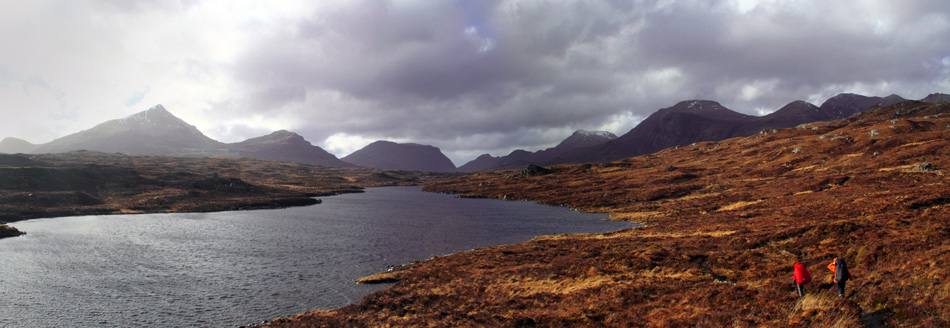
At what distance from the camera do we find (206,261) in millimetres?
46281

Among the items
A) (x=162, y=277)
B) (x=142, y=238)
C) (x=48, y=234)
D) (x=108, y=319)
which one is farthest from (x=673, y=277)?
(x=48, y=234)

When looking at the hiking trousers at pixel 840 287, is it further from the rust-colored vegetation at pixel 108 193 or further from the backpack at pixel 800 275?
the rust-colored vegetation at pixel 108 193

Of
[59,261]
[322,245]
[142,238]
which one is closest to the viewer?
[59,261]

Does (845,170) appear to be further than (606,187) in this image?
No

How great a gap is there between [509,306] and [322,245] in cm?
3789

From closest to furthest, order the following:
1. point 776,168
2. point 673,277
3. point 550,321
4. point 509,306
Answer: point 550,321
point 509,306
point 673,277
point 776,168

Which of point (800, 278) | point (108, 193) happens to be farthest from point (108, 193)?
point (800, 278)

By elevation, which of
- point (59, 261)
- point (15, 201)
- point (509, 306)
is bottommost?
point (509, 306)

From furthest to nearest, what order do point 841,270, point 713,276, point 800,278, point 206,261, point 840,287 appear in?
point 206,261, point 713,276, point 800,278, point 840,287, point 841,270

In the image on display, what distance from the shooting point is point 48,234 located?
63156mm

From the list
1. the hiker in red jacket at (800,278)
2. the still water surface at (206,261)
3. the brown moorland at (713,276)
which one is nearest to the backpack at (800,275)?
the hiker in red jacket at (800,278)

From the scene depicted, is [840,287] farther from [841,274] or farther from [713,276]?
[713,276]

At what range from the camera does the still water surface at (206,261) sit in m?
30.6

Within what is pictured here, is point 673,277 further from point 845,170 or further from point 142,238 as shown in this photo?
point 845,170
